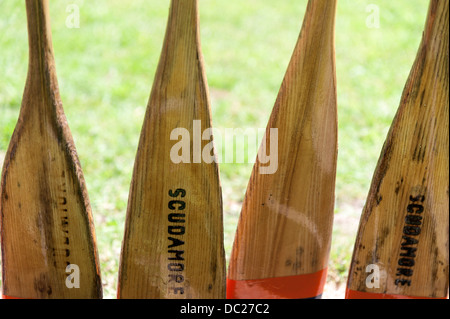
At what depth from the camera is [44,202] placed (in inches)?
50.8

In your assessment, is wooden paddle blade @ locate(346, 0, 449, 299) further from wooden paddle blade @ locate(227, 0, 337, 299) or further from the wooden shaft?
the wooden shaft

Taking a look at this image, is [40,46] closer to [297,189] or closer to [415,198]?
[297,189]

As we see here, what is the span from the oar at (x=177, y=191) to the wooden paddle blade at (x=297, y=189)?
0.41 feet

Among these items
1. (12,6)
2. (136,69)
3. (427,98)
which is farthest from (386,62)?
(427,98)

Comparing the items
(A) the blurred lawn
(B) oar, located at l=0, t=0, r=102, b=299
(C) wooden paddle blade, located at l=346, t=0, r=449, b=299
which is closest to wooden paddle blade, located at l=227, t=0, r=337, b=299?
(C) wooden paddle blade, located at l=346, t=0, r=449, b=299

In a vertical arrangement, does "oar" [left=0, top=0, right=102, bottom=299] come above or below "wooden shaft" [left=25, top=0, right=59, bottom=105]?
below

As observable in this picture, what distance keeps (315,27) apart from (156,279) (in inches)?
27.5

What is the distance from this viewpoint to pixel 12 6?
3.78m

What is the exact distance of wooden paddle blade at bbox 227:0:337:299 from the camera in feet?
4.38

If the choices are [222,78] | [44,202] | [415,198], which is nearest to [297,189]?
[415,198]

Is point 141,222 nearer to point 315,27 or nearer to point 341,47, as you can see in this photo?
point 315,27

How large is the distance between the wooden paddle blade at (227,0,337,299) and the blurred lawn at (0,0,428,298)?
527 millimetres

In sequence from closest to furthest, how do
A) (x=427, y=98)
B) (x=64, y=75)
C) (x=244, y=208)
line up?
(x=427, y=98)
(x=244, y=208)
(x=64, y=75)

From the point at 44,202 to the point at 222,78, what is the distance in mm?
2646
